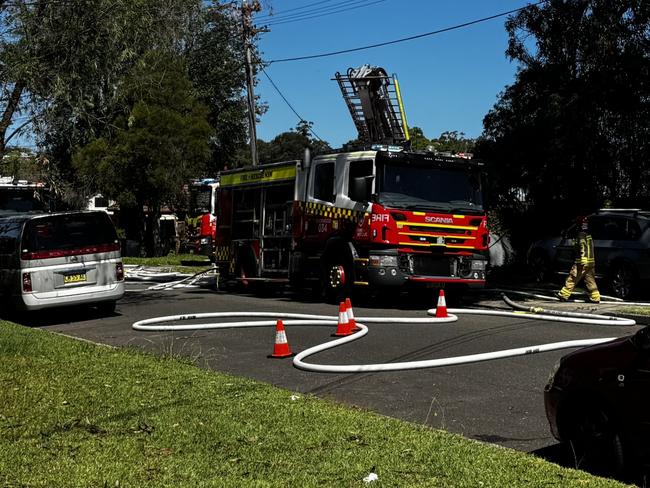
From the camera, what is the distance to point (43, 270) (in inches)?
557

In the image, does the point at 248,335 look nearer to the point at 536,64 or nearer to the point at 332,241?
the point at 332,241

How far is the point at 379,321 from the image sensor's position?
12.5 m

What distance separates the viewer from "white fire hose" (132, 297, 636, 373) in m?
8.92

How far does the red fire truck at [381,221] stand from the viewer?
Result: 14898 mm

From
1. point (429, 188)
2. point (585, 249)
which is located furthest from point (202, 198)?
point (585, 249)

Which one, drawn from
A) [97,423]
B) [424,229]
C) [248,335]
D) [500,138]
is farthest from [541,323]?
[500,138]

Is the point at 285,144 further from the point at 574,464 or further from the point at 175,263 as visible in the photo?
the point at 574,464

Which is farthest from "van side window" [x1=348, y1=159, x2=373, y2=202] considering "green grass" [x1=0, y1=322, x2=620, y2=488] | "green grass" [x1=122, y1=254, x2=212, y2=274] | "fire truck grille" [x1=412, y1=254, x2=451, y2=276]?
"green grass" [x1=122, y1=254, x2=212, y2=274]

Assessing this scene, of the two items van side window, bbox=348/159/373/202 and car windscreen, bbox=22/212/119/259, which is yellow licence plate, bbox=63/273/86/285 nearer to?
car windscreen, bbox=22/212/119/259

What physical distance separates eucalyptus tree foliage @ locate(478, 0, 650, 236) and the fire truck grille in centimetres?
590

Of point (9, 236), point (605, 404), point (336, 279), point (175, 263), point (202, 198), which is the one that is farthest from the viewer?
point (175, 263)

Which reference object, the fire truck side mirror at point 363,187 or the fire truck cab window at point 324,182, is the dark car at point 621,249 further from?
the fire truck cab window at point 324,182

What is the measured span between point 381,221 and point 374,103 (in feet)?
18.3

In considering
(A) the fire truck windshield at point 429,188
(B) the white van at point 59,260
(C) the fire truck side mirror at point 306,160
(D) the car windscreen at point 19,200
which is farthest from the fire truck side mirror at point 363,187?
(D) the car windscreen at point 19,200
